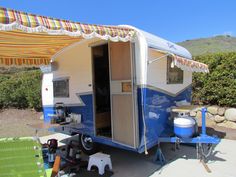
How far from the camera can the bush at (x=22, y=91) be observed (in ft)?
38.3

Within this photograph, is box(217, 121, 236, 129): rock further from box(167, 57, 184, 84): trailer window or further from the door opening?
the door opening

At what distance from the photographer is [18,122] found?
1056 centimetres

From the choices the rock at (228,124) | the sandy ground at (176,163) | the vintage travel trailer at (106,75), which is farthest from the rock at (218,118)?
the vintage travel trailer at (106,75)

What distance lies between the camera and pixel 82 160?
530 centimetres

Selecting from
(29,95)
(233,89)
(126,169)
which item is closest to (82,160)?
(126,169)

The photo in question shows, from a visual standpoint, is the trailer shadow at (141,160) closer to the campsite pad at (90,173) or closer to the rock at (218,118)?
the campsite pad at (90,173)

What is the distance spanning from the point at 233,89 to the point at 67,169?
624cm

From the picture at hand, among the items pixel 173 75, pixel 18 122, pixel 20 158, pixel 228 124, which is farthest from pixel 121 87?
pixel 18 122

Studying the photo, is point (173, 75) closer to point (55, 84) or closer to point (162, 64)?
point (162, 64)

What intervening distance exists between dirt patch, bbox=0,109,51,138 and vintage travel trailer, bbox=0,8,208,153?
242 centimetres

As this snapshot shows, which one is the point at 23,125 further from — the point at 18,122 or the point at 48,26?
the point at 48,26

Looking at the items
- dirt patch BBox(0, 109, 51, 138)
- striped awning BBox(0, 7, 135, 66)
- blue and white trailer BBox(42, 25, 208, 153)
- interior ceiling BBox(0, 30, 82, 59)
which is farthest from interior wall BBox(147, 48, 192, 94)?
dirt patch BBox(0, 109, 51, 138)

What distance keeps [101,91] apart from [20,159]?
3.51 meters

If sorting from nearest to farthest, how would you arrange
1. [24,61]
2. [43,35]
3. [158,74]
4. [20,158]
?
[20,158] < [43,35] < [158,74] < [24,61]
